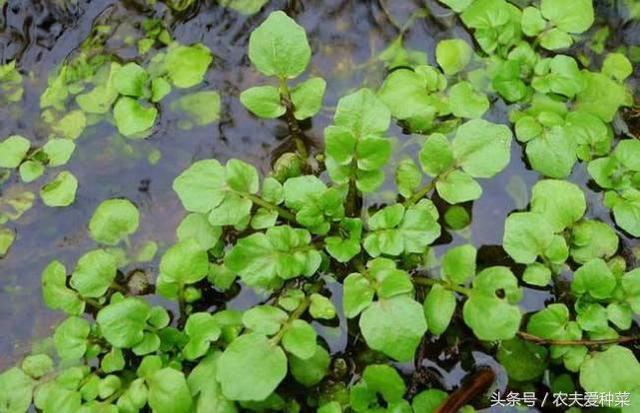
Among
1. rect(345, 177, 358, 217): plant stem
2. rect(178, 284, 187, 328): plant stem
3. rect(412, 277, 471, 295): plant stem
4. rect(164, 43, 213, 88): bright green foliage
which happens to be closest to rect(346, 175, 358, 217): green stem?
rect(345, 177, 358, 217): plant stem

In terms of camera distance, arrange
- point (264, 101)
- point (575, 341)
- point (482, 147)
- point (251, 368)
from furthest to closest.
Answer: point (264, 101) < point (482, 147) < point (575, 341) < point (251, 368)

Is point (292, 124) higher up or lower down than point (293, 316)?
higher up

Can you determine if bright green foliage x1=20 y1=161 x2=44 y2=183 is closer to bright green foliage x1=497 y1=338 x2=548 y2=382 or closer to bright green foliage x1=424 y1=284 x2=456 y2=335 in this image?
bright green foliage x1=424 y1=284 x2=456 y2=335

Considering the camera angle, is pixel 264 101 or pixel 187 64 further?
pixel 187 64

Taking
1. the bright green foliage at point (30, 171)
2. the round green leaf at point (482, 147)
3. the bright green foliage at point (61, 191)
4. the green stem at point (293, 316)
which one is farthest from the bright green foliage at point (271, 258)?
the bright green foliage at point (30, 171)

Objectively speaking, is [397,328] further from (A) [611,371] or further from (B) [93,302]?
(B) [93,302]

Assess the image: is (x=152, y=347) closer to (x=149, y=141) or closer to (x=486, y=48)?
(x=149, y=141)

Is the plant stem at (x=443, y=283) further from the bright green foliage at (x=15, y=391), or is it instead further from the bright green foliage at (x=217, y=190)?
the bright green foliage at (x=15, y=391)

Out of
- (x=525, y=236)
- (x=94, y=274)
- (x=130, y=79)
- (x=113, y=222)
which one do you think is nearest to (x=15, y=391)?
(x=94, y=274)
